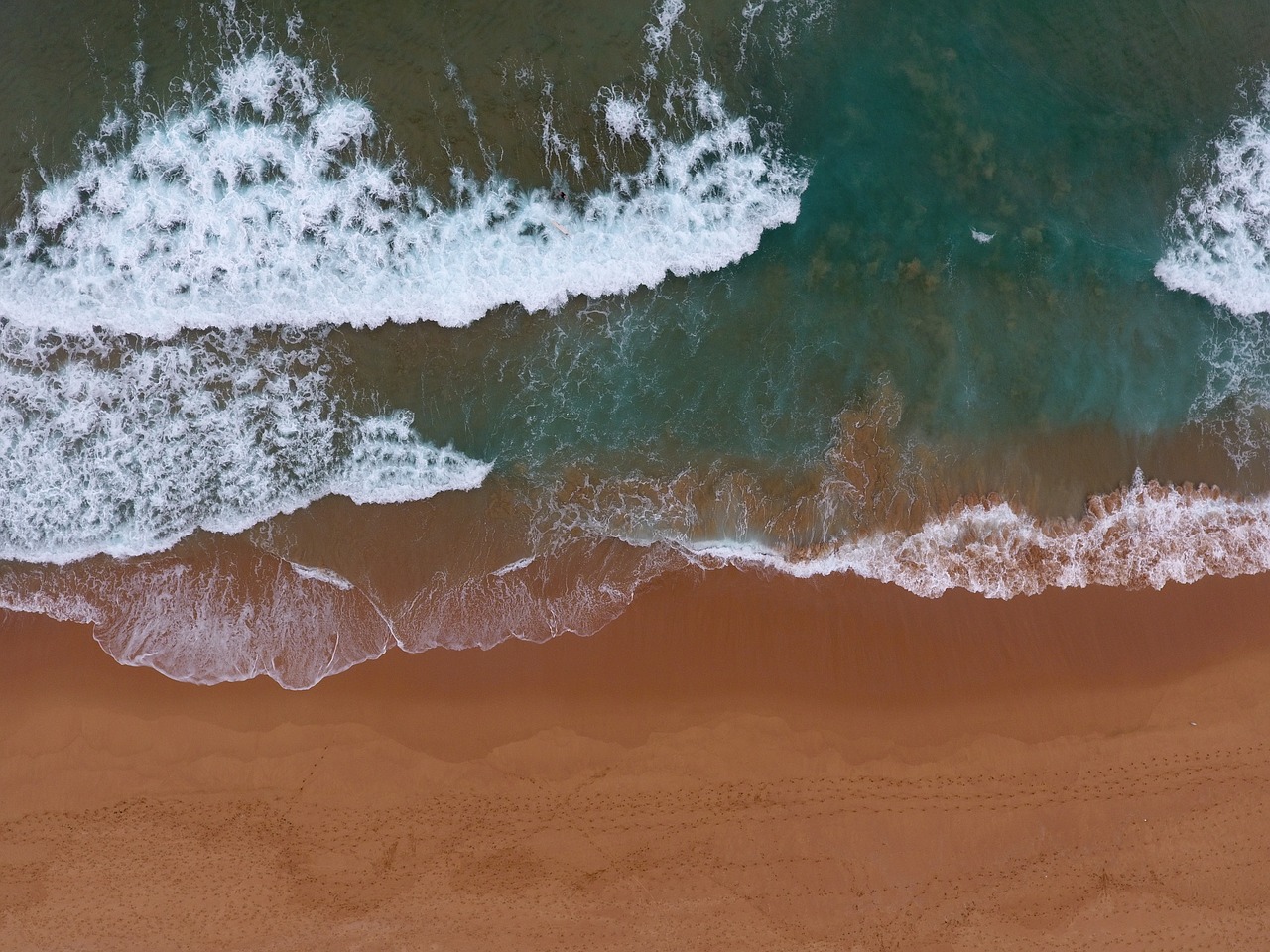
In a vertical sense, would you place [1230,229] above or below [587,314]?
above

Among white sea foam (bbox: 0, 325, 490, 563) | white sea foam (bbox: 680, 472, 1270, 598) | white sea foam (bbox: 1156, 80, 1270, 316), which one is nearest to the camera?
white sea foam (bbox: 0, 325, 490, 563)

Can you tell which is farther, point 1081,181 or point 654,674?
point 1081,181

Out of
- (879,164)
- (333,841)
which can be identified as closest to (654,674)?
(333,841)

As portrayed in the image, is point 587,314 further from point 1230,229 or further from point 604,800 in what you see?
point 1230,229

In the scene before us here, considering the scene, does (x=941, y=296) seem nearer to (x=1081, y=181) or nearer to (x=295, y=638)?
(x=1081, y=181)

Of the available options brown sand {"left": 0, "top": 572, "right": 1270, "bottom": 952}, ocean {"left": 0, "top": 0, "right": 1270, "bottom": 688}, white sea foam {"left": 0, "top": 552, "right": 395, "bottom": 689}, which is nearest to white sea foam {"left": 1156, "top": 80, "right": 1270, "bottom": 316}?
ocean {"left": 0, "top": 0, "right": 1270, "bottom": 688}

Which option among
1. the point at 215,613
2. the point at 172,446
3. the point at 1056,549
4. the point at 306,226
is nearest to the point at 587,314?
the point at 306,226

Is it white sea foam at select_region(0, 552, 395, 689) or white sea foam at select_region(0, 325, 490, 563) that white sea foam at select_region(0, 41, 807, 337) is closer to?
white sea foam at select_region(0, 325, 490, 563)
